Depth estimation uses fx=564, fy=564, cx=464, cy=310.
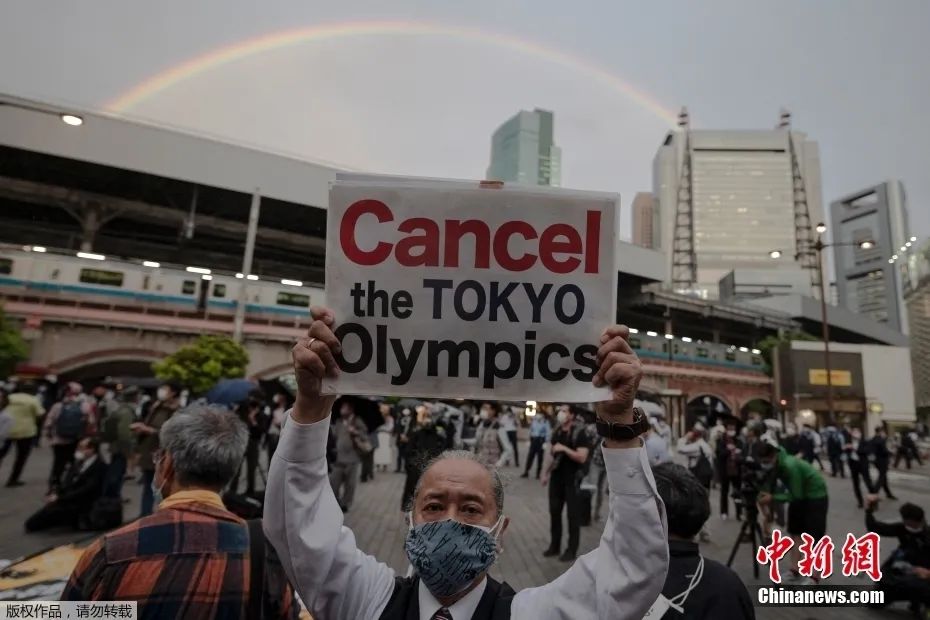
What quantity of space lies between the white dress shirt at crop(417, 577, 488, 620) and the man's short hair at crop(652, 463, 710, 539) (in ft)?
3.88

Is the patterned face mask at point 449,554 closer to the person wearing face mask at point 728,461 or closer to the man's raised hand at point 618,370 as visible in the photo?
the man's raised hand at point 618,370

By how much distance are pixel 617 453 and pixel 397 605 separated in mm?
809

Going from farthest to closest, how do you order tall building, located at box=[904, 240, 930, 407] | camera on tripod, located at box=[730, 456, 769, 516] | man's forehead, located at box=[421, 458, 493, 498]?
tall building, located at box=[904, 240, 930, 407] < camera on tripod, located at box=[730, 456, 769, 516] < man's forehead, located at box=[421, 458, 493, 498]

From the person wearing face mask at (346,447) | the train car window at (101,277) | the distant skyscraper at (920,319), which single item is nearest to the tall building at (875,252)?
the distant skyscraper at (920,319)

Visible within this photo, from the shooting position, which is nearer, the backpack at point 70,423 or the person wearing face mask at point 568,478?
the person wearing face mask at point 568,478

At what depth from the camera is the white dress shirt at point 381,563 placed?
61.2 inches

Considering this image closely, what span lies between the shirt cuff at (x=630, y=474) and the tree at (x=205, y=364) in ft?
80.9

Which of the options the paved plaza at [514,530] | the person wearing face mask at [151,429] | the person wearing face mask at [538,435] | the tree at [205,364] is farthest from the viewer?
the tree at [205,364]

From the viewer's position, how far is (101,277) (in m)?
28.3

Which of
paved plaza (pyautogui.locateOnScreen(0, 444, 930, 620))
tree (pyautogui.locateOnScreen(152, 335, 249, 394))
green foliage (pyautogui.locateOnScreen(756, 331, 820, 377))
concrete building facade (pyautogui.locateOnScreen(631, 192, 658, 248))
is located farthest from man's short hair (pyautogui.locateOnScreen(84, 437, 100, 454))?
concrete building facade (pyautogui.locateOnScreen(631, 192, 658, 248))

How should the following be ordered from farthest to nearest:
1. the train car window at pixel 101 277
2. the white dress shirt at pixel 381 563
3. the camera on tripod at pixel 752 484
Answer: the train car window at pixel 101 277, the camera on tripod at pixel 752 484, the white dress shirt at pixel 381 563

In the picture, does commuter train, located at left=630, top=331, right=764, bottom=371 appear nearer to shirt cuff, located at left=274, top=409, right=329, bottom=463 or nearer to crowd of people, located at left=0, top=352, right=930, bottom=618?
crowd of people, located at left=0, top=352, right=930, bottom=618

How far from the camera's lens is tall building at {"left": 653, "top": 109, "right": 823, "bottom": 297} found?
12462cm

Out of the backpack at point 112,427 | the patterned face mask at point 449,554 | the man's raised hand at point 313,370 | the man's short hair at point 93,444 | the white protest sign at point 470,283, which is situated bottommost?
the man's short hair at point 93,444
